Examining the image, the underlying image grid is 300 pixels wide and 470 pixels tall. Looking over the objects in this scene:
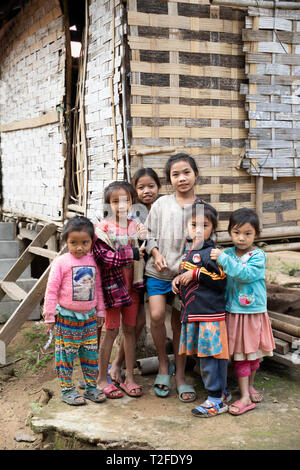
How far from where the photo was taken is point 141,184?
3713 millimetres

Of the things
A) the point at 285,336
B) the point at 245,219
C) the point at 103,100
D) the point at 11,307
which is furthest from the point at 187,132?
the point at 11,307

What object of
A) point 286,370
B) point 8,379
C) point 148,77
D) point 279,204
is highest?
point 148,77

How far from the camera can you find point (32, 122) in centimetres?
675

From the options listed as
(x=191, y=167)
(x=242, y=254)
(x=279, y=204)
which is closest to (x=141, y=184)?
(x=191, y=167)

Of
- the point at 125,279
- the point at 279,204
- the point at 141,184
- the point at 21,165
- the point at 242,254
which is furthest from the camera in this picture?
the point at 21,165

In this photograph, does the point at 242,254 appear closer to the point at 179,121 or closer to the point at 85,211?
the point at 179,121

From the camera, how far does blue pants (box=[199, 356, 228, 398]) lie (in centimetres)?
304

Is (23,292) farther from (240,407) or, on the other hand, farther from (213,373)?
(240,407)

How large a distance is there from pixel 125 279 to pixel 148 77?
1979 millimetres

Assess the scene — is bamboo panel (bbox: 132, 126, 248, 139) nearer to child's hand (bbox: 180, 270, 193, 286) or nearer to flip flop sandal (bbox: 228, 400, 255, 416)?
child's hand (bbox: 180, 270, 193, 286)

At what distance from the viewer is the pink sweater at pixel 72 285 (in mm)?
3145

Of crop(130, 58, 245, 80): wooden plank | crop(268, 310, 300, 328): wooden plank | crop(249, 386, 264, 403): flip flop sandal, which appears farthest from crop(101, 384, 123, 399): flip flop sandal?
crop(130, 58, 245, 80): wooden plank

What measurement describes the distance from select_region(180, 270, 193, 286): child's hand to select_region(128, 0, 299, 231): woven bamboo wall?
1.48 meters

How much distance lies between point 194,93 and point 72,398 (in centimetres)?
297
